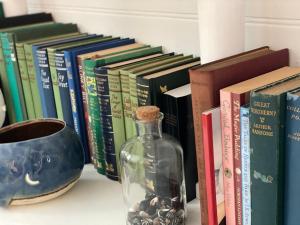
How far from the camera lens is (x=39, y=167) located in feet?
2.68

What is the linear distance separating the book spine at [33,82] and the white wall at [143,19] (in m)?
0.21

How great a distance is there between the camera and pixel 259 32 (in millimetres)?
Answer: 848

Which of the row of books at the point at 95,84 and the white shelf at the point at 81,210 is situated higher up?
the row of books at the point at 95,84

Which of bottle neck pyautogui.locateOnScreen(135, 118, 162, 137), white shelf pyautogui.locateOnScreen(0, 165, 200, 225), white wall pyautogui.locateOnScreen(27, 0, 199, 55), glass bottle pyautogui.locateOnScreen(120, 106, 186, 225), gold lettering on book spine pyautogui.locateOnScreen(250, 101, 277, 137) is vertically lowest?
white shelf pyautogui.locateOnScreen(0, 165, 200, 225)

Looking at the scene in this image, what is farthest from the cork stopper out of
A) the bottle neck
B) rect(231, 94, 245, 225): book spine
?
rect(231, 94, 245, 225): book spine

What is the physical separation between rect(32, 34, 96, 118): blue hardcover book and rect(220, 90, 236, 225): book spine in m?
0.52

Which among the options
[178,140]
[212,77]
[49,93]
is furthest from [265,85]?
[49,93]

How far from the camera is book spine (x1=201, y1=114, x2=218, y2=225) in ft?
2.13

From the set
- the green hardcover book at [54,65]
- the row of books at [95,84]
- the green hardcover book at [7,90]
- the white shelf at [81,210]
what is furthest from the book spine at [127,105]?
the green hardcover book at [7,90]

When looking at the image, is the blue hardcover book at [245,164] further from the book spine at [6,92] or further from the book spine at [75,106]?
the book spine at [6,92]

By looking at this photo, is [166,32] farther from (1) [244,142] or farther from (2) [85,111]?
(1) [244,142]

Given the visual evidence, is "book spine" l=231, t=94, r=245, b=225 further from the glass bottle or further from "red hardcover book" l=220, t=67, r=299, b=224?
the glass bottle

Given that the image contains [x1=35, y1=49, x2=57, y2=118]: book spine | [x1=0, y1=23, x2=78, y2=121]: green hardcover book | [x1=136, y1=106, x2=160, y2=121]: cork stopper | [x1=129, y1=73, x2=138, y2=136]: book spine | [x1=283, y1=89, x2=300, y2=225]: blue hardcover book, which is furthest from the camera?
[x1=0, y1=23, x2=78, y2=121]: green hardcover book

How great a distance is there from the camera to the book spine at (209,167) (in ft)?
2.13
